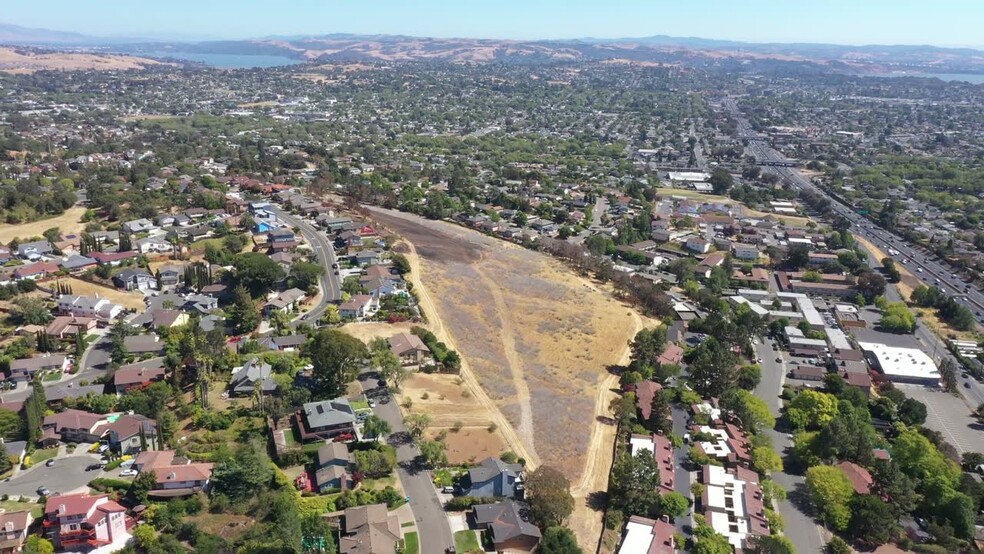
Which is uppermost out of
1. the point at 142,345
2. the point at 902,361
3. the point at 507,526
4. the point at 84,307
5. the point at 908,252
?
the point at 84,307

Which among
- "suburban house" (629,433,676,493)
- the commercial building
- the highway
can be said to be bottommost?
the highway

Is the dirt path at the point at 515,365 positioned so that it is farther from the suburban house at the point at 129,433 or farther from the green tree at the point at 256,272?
the suburban house at the point at 129,433

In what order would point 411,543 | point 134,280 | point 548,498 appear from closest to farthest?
point 411,543 < point 548,498 < point 134,280

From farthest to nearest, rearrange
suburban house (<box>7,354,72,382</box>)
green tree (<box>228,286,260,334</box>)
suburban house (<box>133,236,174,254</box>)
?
suburban house (<box>133,236,174,254</box>), green tree (<box>228,286,260,334</box>), suburban house (<box>7,354,72,382</box>)

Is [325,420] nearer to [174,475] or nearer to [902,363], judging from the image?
[174,475]

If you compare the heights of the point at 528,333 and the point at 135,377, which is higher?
the point at 135,377

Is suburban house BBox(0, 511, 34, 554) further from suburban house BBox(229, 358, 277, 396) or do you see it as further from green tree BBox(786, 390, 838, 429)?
green tree BBox(786, 390, 838, 429)

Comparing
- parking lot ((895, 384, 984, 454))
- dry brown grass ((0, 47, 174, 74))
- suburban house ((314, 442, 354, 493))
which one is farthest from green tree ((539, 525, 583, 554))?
dry brown grass ((0, 47, 174, 74))

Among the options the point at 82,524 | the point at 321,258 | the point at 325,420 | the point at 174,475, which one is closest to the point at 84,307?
the point at 321,258
